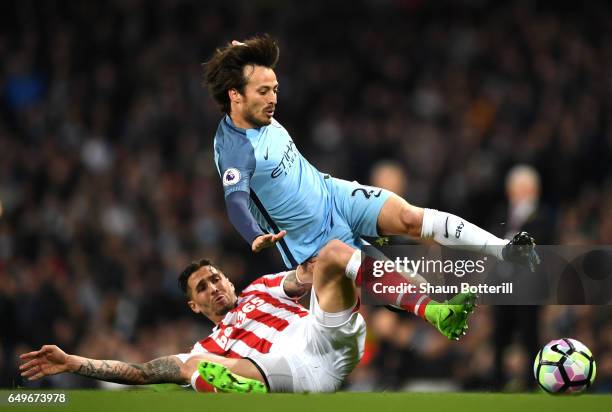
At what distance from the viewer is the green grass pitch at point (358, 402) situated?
15.5 ft

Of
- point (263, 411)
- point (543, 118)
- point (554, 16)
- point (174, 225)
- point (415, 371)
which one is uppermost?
point (554, 16)

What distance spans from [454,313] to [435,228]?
33.6 inches

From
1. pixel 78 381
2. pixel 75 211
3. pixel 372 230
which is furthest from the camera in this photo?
pixel 75 211

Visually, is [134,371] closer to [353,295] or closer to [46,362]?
[46,362]

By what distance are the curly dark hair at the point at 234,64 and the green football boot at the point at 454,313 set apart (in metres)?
1.75

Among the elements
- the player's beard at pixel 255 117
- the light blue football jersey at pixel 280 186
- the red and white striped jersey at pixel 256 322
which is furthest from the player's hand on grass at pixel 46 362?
the player's beard at pixel 255 117

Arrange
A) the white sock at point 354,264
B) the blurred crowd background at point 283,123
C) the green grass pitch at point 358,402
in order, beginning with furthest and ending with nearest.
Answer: the blurred crowd background at point 283,123 → the white sock at point 354,264 → the green grass pitch at point 358,402

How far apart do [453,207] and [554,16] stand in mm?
3245

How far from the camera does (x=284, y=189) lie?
6281 millimetres

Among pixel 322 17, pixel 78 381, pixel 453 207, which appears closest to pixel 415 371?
pixel 453 207

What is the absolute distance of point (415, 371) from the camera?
9789mm

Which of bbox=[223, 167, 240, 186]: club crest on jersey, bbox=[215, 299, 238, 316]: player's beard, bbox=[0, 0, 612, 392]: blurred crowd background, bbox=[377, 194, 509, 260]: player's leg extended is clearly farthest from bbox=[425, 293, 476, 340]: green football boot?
bbox=[0, 0, 612, 392]: blurred crowd background

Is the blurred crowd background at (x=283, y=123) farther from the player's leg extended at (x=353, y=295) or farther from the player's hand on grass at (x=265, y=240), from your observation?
the player's hand on grass at (x=265, y=240)

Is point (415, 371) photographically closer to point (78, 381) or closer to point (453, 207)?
point (453, 207)
